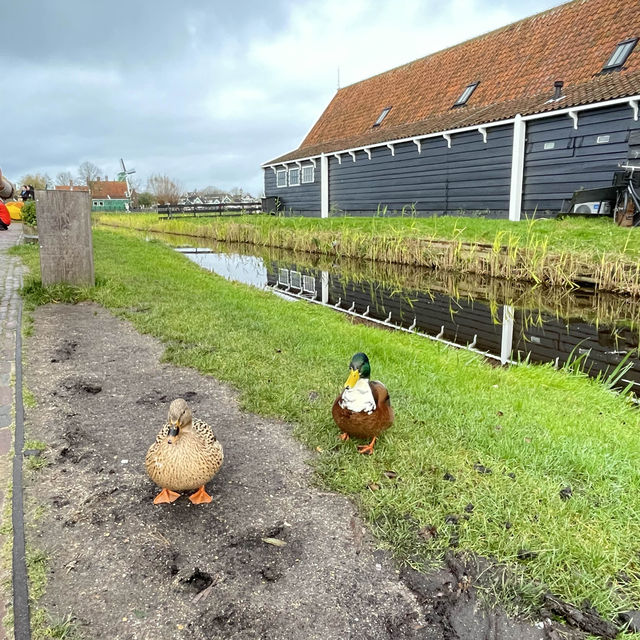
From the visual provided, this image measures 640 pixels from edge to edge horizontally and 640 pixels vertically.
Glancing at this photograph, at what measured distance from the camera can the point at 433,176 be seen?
1731 centimetres

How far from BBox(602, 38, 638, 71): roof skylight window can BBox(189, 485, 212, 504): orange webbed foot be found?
15657mm

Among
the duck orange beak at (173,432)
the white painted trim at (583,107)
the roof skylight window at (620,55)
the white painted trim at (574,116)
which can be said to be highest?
the roof skylight window at (620,55)

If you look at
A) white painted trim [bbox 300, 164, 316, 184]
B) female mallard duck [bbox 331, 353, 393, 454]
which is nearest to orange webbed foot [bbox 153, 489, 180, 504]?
female mallard duck [bbox 331, 353, 393, 454]

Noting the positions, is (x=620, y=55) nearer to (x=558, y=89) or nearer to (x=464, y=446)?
(x=558, y=89)

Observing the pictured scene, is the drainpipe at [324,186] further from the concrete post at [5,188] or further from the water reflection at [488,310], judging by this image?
the concrete post at [5,188]

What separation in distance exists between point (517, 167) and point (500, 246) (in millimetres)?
5054

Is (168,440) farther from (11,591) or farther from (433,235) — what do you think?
(433,235)

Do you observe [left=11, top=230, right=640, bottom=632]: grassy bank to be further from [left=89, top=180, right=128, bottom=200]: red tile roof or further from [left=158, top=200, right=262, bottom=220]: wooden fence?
[left=89, top=180, right=128, bottom=200]: red tile roof

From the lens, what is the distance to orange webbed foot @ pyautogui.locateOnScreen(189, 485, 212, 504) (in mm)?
2664

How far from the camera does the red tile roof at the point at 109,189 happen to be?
80.1 meters

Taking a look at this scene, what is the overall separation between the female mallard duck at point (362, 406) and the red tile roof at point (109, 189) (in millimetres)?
85372

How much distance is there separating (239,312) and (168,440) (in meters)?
4.60

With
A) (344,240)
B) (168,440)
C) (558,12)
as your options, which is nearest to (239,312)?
(168,440)

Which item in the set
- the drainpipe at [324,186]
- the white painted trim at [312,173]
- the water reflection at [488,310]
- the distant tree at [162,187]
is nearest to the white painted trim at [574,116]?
the water reflection at [488,310]
